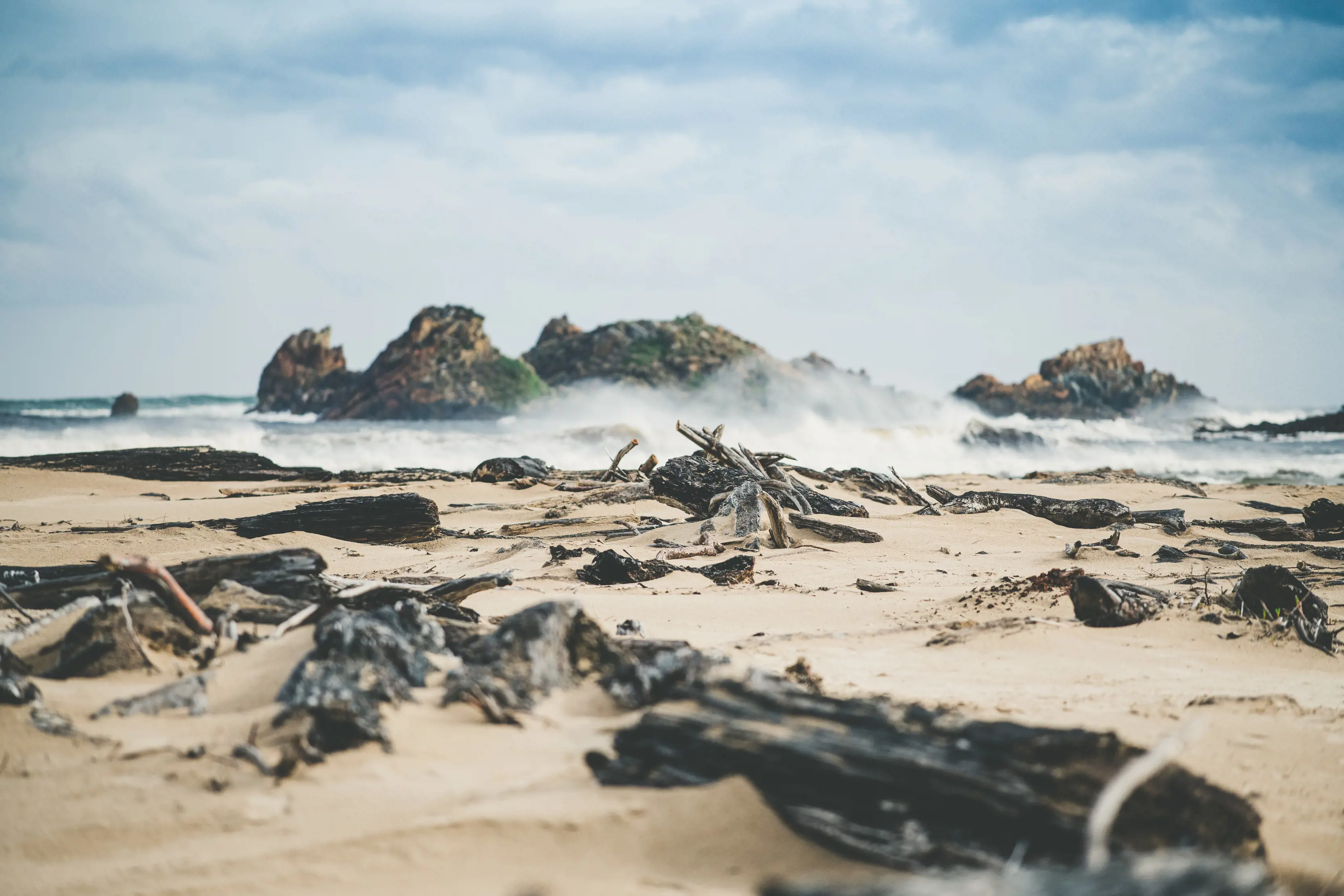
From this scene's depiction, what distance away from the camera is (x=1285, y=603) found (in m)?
4.54

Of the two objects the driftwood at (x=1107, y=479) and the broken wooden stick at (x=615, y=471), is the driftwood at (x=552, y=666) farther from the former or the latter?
the driftwood at (x=1107, y=479)

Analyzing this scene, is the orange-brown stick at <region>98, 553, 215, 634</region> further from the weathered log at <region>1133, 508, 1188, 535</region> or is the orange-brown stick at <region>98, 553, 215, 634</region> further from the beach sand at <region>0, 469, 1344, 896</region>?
the weathered log at <region>1133, 508, 1188, 535</region>

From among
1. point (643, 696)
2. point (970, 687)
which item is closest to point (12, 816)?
point (643, 696)

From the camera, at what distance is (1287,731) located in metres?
3.03

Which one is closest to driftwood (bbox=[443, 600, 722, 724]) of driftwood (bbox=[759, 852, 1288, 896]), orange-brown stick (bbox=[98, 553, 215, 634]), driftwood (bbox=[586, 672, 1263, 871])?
driftwood (bbox=[586, 672, 1263, 871])

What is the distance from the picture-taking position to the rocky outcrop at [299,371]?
140ft

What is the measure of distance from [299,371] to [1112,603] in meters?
44.9

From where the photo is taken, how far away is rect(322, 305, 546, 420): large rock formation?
1448 inches

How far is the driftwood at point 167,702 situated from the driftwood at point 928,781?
145cm

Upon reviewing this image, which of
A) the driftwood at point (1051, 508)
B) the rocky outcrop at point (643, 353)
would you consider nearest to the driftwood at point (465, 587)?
the driftwood at point (1051, 508)

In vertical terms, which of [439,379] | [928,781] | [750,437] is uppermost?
[439,379]

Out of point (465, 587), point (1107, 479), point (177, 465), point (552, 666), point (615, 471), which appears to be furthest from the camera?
point (1107, 479)

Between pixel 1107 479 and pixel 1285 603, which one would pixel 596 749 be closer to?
pixel 1285 603

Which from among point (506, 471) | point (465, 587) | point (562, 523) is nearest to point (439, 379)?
point (506, 471)
